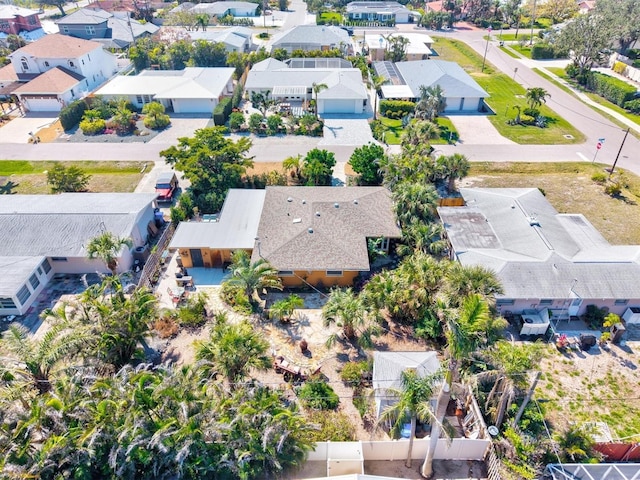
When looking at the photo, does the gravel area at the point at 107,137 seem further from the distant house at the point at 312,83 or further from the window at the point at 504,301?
the window at the point at 504,301

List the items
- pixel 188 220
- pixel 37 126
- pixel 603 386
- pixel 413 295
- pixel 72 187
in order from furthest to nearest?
pixel 37 126 → pixel 72 187 → pixel 188 220 → pixel 413 295 → pixel 603 386

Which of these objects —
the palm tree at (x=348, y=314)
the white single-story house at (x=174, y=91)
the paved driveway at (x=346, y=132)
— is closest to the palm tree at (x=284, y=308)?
the palm tree at (x=348, y=314)

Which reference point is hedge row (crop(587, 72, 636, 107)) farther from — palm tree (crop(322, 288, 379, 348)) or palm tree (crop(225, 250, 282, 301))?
palm tree (crop(225, 250, 282, 301))

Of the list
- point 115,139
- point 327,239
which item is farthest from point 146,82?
point 327,239

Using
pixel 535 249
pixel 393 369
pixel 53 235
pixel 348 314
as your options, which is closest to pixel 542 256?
pixel 535 249

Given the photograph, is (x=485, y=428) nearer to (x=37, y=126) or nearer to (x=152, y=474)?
(x=152, y=474)

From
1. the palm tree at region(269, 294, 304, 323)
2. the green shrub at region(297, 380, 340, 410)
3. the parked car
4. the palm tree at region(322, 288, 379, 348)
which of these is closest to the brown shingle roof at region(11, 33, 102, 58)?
the parked car

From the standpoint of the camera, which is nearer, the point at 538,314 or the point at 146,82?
the point at 538,314
